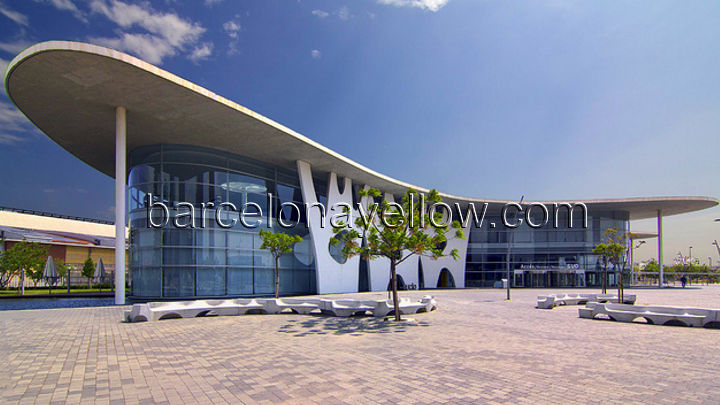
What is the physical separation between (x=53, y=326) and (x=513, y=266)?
45.6 m

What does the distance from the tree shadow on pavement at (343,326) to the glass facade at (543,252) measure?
3597 cm

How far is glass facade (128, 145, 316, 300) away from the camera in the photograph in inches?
980

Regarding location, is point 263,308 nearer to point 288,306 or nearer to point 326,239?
point 288,306

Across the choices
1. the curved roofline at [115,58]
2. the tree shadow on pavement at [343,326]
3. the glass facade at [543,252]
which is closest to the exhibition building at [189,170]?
the curved roofline at [115,58]

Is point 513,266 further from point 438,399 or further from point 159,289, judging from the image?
point 438,399

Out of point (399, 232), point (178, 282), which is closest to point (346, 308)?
point (399, 232)

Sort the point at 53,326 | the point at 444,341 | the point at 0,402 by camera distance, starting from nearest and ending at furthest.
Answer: the point at 0,402 → the point at 444,341 → the point at 53,326

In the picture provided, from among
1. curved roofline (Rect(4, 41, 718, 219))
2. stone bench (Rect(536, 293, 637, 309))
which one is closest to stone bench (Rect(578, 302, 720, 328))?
stone bench (Rect(536, 293, 637, 309))

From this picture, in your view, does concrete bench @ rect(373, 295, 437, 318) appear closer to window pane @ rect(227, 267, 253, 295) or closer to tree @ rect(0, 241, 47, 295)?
window pane @ rect(227, 267, 253, 295)

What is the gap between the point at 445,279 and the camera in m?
50.8

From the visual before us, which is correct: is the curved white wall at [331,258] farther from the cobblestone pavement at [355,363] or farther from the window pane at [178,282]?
the cobblestone pavement at [355,363]

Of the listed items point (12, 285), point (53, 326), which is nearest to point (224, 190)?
point (53, 326)

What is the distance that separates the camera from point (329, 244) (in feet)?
105

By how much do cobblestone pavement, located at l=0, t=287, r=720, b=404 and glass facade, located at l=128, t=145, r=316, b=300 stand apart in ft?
A: 33.6
